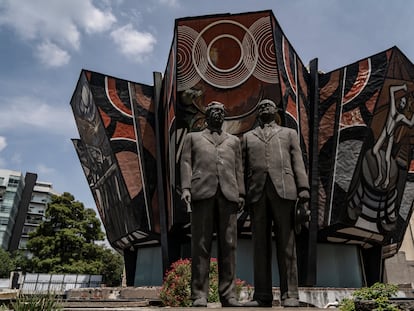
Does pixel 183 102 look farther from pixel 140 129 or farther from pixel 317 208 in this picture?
pixel 317 208

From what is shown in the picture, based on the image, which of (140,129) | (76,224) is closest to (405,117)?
(140,129)

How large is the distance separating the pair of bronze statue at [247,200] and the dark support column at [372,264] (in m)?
22.5

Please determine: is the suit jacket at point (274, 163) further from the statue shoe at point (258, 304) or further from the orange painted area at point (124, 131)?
the orange painted area at point (124, 131)

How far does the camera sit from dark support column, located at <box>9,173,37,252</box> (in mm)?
55719

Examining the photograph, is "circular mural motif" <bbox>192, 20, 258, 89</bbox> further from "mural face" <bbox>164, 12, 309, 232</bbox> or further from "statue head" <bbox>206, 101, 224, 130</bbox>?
"statue head" <bbox>206, 101, 224, 130</bbox>

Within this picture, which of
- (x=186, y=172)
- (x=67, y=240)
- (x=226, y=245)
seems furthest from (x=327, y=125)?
(x=67, y=240)

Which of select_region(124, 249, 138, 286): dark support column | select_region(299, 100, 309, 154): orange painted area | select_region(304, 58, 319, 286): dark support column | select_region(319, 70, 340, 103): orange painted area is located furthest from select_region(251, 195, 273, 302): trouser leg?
select_region(124, 249, 138, 286): dark support column

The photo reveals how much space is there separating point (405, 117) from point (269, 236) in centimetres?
1889

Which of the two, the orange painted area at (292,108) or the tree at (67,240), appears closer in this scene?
the orange painted area at (292,108)

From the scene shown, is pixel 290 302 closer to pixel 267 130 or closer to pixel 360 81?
pixel 267 130

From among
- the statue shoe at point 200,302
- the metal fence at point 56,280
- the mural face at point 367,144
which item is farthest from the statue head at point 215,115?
the metal fence at point 56,280

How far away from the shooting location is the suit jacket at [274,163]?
4664 millimetres

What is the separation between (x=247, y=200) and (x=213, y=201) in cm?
47

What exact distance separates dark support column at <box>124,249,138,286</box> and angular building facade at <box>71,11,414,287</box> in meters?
3.13
